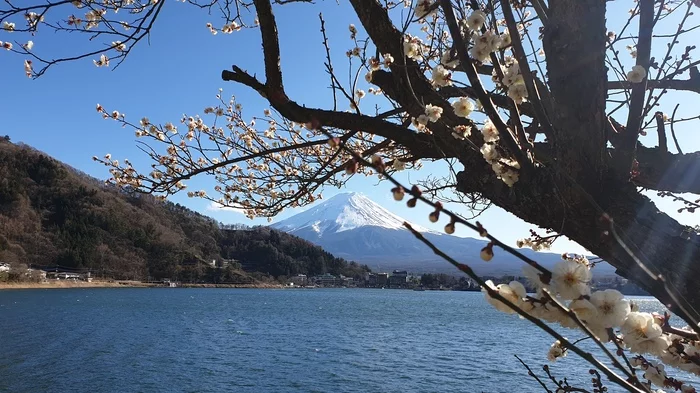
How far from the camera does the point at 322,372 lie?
1546 cm

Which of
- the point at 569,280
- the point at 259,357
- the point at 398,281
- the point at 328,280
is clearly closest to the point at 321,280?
the point at 328,280

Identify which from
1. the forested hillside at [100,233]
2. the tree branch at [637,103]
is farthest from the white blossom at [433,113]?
the forested hillside at [100,233]

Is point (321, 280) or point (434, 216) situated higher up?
point (321, 280)

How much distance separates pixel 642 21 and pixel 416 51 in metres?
0.77

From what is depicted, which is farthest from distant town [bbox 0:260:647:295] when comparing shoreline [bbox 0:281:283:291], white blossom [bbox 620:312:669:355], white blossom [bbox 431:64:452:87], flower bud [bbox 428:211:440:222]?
flower bud [bbox 428:211:440:222]

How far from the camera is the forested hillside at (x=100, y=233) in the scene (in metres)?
72.2

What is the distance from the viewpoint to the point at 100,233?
77875 millimetres

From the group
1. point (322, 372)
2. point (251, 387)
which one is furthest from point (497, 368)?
point (251, 387)

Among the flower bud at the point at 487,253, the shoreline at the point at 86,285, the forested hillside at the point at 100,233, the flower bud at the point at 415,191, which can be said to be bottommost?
the shoreline at the point at 86,285

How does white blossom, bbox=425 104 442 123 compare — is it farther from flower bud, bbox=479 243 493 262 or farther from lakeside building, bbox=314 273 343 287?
lakeside building, bbox=314 273 343 287

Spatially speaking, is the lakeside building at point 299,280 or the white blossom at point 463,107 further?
the lakeside building at point 299,280

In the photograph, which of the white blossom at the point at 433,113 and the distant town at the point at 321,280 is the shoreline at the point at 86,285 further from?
the white blossom at the point at 433,113

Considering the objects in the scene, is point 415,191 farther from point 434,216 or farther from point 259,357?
point 259,357

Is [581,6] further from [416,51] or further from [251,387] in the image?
[251,387]
